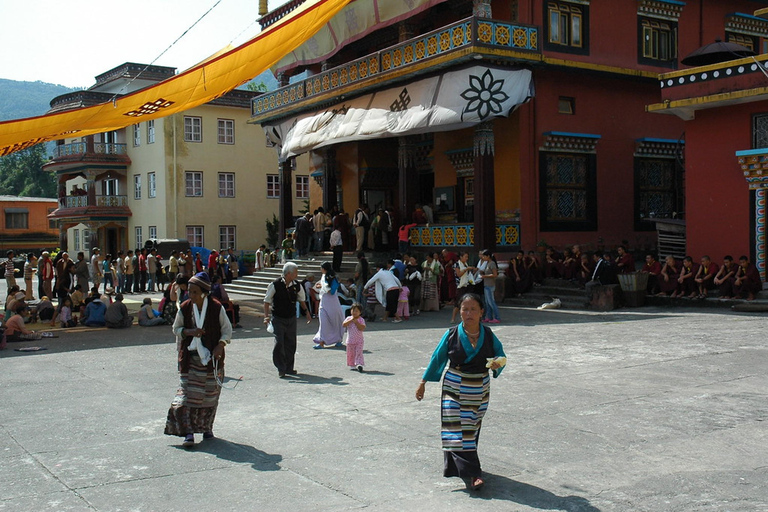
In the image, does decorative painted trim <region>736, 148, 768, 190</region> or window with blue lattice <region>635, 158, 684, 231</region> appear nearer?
decorative painted trim <region>736, 148, 768, 190</region>

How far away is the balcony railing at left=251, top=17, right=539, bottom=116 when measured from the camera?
19.5 m

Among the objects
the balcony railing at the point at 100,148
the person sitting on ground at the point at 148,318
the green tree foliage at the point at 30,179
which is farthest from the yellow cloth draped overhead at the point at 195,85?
the green tree foliage at the point at 30,179

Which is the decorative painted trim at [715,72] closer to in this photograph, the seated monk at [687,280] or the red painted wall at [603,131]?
the red painted wall at [603,131]

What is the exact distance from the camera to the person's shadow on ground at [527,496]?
5.41 m

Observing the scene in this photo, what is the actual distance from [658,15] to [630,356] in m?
16.0

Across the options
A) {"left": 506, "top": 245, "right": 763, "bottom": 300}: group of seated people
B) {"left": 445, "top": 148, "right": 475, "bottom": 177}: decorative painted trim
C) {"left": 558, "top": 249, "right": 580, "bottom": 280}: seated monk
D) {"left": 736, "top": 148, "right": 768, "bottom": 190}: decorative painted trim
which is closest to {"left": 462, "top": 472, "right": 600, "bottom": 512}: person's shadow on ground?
{"left": 506, "top": 245, "right": 763, "bottom": 300}: group of seated people

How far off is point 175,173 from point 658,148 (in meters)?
25.6

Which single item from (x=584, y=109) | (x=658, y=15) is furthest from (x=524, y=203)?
(x=658, y=15)

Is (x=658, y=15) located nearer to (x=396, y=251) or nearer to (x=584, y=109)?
(x=584, y=109)

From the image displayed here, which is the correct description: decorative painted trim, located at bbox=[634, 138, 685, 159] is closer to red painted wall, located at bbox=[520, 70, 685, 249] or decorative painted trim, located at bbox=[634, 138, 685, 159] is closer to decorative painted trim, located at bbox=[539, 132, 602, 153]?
red painted wall, located at bbox=[520, 70, 685, 249]

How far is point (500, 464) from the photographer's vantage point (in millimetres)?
6422

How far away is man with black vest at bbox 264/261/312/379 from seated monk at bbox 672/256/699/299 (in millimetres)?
10776

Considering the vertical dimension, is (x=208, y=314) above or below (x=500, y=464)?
above

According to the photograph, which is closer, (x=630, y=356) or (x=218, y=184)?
(x=630, y=356)
